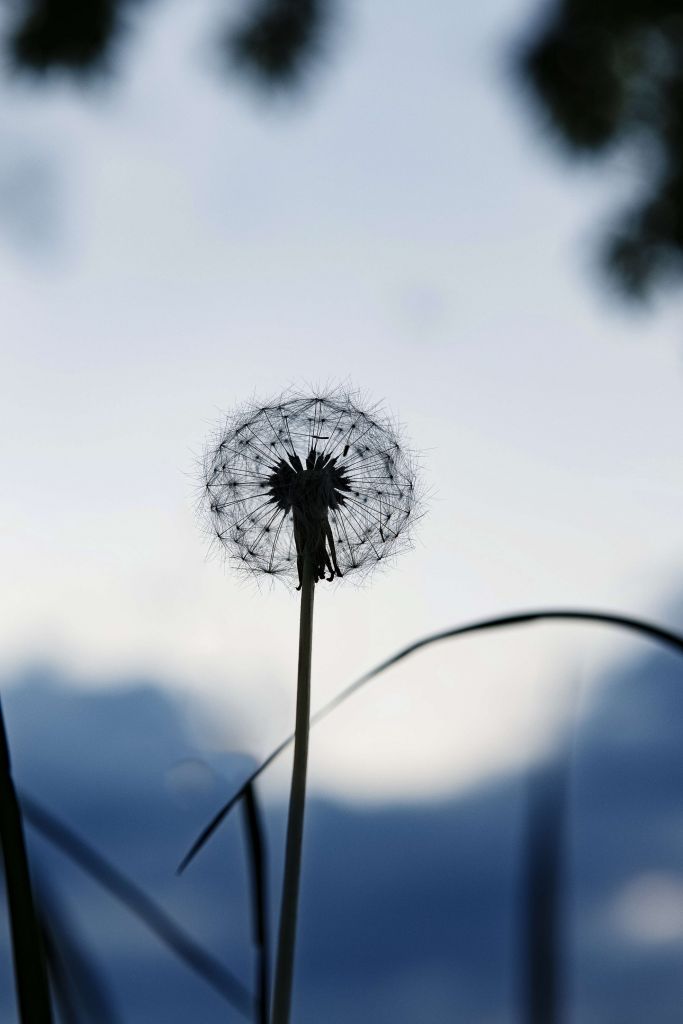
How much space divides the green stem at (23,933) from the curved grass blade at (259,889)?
31 centimetres

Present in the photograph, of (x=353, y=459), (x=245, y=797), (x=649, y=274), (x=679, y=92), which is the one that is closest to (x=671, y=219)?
(x=649, y=274)

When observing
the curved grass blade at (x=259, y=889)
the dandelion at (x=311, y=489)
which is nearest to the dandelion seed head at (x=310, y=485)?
the dandelion at (x=311, y=489)

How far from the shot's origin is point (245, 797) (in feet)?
4.33

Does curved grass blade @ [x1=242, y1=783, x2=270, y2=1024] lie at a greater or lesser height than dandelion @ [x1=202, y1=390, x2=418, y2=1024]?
lesser

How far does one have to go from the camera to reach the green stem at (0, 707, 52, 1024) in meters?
0.97

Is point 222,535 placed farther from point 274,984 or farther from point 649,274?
point 649,274

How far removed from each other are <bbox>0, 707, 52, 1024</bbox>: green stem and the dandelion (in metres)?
1.11

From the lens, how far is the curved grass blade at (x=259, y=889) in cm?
123

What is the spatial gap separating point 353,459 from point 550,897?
1433 mm

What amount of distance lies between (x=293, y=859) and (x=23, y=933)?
596 millimetres

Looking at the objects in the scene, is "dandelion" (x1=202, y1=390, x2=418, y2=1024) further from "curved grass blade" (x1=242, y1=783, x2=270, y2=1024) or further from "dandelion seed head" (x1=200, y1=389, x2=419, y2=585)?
"curved grass blade" (x1=242, y1=783, x2=270, y2=1024)

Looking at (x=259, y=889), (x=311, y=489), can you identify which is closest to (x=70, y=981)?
(x=259, y=889)

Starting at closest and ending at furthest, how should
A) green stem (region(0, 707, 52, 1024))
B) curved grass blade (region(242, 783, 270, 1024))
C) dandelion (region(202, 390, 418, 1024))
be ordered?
green stem (region(0, 707, 52, 1024)) < curved grass blade (region(242, 783, 270, 1024)) < dandelion (region(202, 390, 418, 1024))

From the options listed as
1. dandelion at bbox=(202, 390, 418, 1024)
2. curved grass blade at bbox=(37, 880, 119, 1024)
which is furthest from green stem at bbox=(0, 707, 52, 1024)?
dandelion at bbox=(202, 390, 418, 1024)
